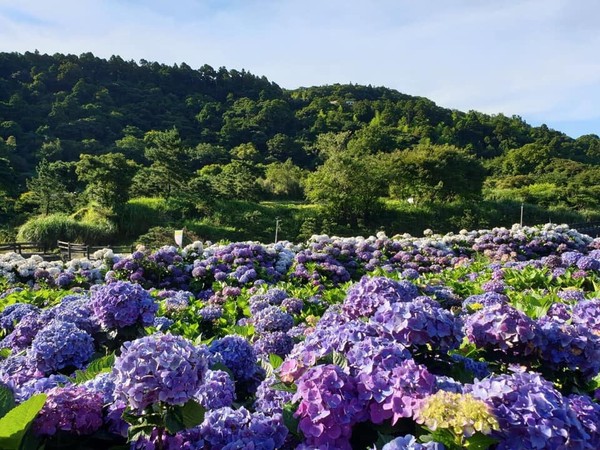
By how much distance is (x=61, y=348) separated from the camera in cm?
221

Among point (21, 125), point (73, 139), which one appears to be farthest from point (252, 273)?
point (21, 125)

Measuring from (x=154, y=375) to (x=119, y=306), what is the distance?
1.26 m

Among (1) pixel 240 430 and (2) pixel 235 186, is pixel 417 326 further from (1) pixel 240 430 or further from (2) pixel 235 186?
(2) pixel 235 186

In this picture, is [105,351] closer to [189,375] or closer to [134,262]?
[189,375]

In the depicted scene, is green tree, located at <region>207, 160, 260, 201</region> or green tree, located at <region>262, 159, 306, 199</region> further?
green tree, located at <region>262, 159, 306, 199</region>

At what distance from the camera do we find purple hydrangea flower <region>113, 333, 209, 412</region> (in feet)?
4.39

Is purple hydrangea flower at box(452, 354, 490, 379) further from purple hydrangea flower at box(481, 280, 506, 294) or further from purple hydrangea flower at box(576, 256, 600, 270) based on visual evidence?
purple hydrangea flower at box(576, 256, 600, 270)

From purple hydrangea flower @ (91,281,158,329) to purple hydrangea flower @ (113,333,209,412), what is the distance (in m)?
1.14

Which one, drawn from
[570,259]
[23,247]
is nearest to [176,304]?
[570,259]

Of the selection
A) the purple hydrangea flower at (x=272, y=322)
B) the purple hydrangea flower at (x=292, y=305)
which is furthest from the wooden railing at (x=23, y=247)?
the purple hydrangea flower at (x=272, y=322)

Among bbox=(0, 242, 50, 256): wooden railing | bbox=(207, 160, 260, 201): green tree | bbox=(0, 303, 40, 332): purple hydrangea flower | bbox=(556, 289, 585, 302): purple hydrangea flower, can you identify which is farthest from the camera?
bbox=(207, 160, 260, 201): green tree

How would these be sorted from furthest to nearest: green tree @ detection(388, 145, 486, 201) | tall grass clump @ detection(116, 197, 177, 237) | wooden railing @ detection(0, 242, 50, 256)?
1. green tree @ detection(388, 145, 486, 201)
2. tall grass clump @ detection(116, 197, 177, 237)
3. wooden railing @ detection(0, 242, 50, 256)

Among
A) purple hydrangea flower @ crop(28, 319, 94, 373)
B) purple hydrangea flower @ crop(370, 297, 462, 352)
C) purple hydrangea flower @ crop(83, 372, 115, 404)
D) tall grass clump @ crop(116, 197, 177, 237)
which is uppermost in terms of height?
purple hydrangea flower @ crop(370, 297, 462, 352)

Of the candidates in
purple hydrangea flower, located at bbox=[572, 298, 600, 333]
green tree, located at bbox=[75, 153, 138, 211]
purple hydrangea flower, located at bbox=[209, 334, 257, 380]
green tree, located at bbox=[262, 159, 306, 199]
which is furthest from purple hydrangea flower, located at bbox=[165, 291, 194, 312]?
green tree, located at bbox=[262, 159, 306, 199]
